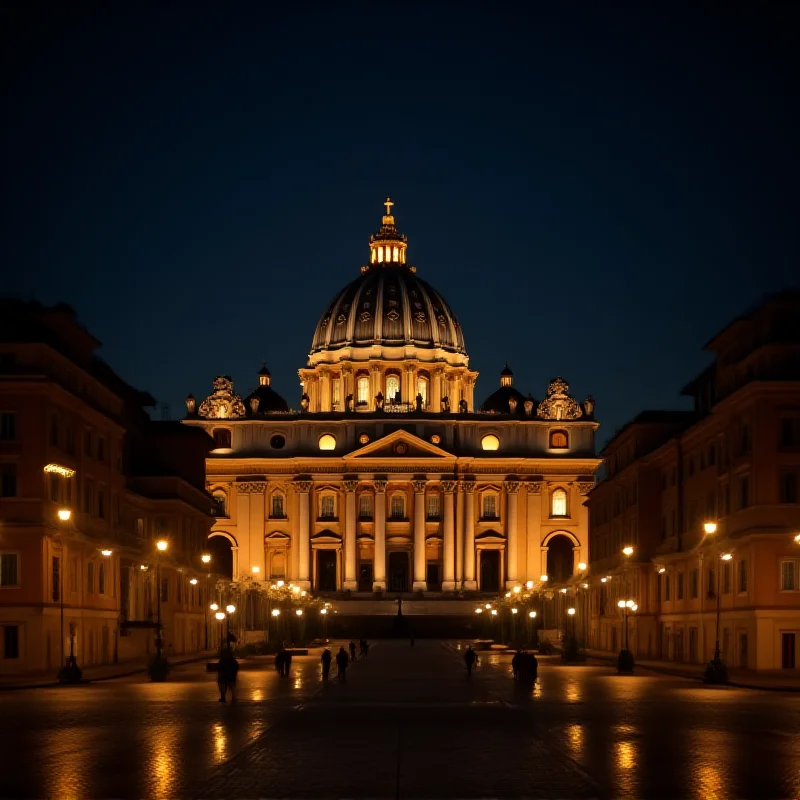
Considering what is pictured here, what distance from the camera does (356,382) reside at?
648 feet

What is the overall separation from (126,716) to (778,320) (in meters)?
33.9

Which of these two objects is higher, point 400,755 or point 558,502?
point 558,502

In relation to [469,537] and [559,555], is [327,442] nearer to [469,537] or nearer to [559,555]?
[469,537]

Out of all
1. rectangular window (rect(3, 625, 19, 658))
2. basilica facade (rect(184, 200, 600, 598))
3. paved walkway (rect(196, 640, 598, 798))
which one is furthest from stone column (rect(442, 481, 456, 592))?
paved walkway (rect(196, 640, 598, 798))

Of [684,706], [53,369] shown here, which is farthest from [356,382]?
[684,706]

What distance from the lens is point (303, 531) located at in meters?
173

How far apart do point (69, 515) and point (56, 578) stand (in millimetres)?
6297

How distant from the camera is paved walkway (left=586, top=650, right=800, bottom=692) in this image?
5017cm

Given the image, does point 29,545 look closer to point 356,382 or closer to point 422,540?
point 422,540

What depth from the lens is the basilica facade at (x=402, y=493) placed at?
173625 millimetres

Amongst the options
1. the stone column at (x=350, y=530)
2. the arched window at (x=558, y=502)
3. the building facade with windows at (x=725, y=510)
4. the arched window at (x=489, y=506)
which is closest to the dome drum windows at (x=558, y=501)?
the arched window at (x=558, y=502)

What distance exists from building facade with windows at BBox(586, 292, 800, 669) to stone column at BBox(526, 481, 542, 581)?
8069 centimetres

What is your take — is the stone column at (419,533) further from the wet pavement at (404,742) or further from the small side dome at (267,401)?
the wet pavement at (404,742)

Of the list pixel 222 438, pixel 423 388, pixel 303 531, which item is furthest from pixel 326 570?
pixel 423 388
